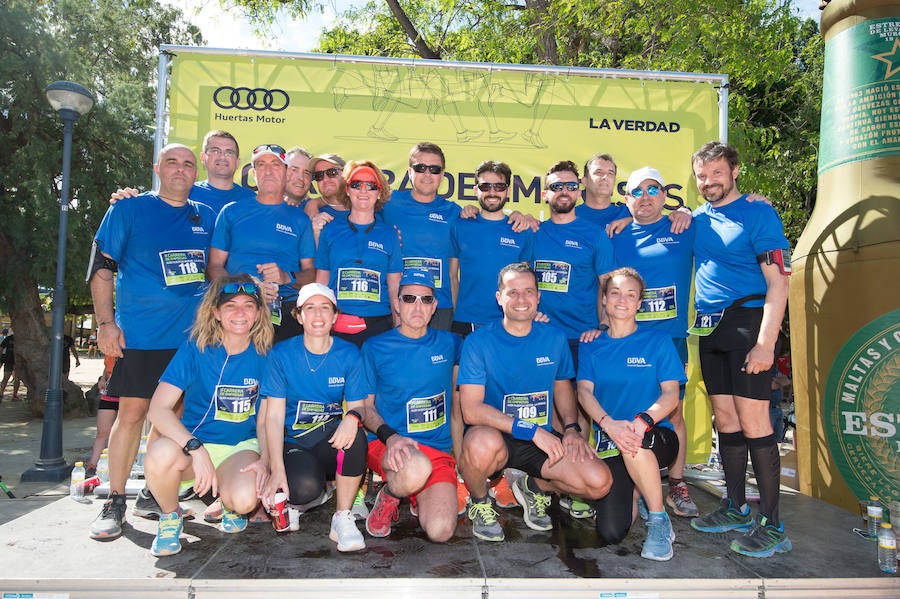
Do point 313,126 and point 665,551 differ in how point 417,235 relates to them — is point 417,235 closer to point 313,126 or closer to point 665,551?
point 313,126

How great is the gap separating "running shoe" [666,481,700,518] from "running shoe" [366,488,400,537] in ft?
5.76

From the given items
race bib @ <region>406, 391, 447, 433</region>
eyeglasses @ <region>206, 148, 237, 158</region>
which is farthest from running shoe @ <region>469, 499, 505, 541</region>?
eyeglasses @ <region>206, 148, 237, 158</region>

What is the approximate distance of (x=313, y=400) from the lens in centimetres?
331

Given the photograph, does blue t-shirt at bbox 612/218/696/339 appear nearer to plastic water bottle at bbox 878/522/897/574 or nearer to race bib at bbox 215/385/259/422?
plastic water bottle at bbox 878/522/897/574

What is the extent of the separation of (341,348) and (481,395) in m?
0.82

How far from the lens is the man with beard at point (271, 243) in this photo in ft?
12.0

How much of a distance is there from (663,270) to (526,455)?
144 centimetres

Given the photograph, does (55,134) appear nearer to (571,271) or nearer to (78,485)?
(78,485)

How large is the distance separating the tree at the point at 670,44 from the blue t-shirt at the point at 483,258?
611 centimetres

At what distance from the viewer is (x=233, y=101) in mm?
4887

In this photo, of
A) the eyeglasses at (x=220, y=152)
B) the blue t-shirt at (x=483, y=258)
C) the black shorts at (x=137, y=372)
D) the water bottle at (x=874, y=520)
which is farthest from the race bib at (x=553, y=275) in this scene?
the black shorts at (x=137, y=372)

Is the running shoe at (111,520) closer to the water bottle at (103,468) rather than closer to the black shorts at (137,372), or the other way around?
the black shorts at (137,372)

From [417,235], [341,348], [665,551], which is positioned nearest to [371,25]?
[417,235]

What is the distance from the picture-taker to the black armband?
10.7ft
